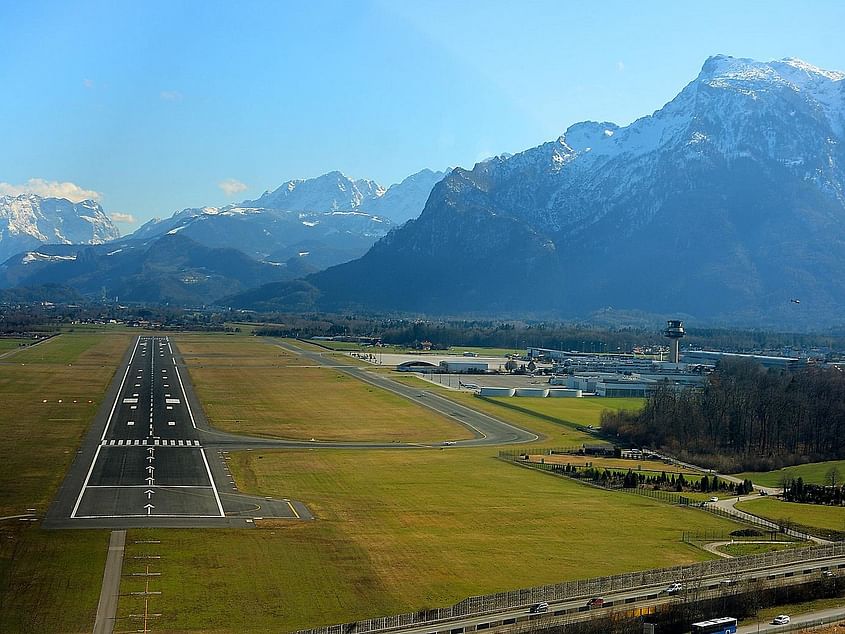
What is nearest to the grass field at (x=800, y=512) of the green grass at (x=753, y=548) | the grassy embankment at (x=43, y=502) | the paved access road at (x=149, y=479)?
the green grass at (x=753, y=548)

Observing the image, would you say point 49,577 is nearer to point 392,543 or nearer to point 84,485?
point 392,543

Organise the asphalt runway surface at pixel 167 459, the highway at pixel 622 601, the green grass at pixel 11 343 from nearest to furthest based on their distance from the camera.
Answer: the highway at pixel 622 601, the asphalt runway surface at pixel 167 459, the green grass at pixel 11 343

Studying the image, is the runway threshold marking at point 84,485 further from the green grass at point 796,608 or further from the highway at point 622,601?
the green grass at point 796,608

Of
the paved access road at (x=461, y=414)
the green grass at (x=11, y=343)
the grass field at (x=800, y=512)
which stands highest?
the green grass at (x=11, y=343)

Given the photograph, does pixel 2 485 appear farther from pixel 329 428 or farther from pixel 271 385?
pixel 271 385

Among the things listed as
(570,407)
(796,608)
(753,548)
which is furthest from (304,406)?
(796,608)

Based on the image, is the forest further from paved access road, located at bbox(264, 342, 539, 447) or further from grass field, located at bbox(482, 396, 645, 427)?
paved access road, located at bbox(264, 342, 539, 447)

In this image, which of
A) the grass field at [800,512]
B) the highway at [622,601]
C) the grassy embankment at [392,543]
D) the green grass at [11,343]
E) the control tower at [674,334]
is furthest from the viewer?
the control tower at [674,334]

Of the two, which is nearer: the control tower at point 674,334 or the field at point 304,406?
the field at point 304,406
